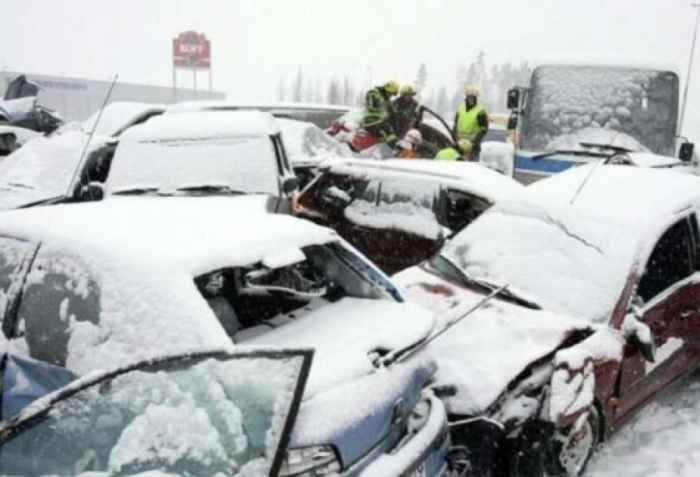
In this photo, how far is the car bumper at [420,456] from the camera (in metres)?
2.75

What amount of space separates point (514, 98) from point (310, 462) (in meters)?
7.93

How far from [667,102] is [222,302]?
25.4 ft

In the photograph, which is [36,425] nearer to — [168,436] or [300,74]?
[168,436]

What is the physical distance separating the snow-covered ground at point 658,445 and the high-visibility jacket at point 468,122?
22.7 feet

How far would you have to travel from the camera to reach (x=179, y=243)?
10.1ft

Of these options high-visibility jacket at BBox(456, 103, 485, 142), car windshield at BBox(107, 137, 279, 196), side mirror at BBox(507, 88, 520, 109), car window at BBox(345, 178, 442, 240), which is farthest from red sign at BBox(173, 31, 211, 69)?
car window at BBox(345, 178, 442, 240)

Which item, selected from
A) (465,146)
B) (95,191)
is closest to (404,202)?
(95,191)

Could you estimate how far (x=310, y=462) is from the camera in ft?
8.24

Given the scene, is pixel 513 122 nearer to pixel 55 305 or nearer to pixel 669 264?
pixel 669 264

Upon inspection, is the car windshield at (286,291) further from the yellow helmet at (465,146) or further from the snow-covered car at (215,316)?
the yellow helmet at (465,146)

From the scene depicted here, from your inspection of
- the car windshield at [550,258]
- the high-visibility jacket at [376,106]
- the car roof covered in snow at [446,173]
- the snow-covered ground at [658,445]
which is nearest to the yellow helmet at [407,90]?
the high-visibility jacket at [376,106]

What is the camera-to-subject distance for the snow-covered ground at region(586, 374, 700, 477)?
4.26 meters

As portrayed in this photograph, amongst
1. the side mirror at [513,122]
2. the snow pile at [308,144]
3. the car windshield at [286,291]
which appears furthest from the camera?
the side mirror at [513,122]

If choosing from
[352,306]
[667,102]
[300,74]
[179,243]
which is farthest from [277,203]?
[300,74]
